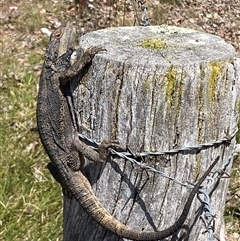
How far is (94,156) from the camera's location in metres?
2.49

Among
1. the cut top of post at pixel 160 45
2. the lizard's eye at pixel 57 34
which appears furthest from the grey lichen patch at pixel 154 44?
the lizard's eye at pixel 57 34

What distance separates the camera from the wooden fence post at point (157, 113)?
225 cm

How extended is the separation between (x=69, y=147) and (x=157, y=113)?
1.87 ft

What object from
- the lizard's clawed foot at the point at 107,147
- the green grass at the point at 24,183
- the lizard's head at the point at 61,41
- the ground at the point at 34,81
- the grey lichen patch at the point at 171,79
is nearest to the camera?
the grey lichen patch at the point at 171,79

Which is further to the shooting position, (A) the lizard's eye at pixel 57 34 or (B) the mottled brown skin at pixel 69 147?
(A) the lizard's eye at pixel 57 34

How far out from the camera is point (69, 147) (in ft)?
8.79

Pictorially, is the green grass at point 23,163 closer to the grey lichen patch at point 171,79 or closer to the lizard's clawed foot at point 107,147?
the lizard's clawed foot at point 107,147

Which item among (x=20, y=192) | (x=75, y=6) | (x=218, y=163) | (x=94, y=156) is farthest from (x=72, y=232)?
(x=75, y=6)

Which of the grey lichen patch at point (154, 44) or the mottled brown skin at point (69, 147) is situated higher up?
the grey lichen patch at point (154, 44)

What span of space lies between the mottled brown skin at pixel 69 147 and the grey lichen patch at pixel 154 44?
21 centimetres

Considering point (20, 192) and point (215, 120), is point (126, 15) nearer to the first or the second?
point (20, 192)

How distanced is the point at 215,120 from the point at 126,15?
16.9 feet

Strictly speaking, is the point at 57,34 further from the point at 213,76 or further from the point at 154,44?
the point at 213,76

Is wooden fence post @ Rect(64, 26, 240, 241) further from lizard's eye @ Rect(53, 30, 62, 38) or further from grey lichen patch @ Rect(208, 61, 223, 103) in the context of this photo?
lizard's eye @ Rect(53, 30, 62, 38)
